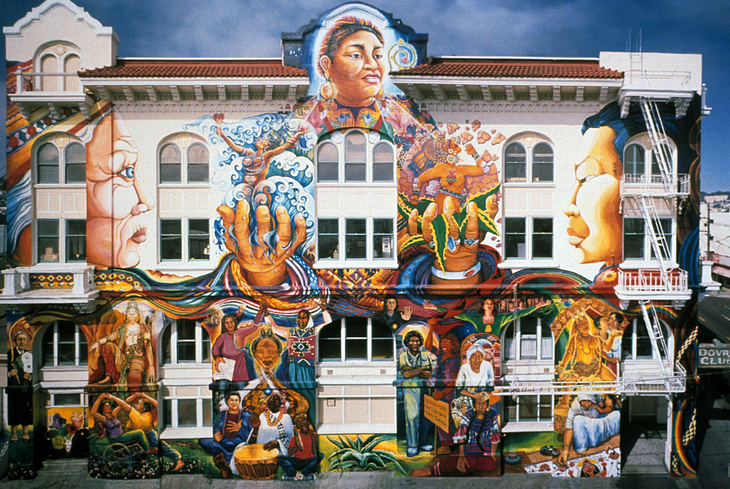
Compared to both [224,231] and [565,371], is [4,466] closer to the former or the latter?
[224,231]

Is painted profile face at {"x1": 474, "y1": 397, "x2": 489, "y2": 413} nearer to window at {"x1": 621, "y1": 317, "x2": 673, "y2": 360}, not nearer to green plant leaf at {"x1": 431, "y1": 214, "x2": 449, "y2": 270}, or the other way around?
green plant leaf at {"x1": 431, "y1": 214, "x2": 449, "y2": 270}

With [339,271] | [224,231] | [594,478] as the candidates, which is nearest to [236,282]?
[224,231]

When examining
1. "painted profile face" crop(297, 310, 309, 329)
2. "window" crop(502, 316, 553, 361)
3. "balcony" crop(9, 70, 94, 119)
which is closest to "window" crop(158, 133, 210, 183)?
"balcony" crop(9, 70, 94, 119)

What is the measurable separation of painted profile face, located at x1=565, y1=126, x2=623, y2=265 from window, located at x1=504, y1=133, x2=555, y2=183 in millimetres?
908

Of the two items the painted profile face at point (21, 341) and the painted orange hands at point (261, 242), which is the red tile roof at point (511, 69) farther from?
the painted profile face at point (21, 341)

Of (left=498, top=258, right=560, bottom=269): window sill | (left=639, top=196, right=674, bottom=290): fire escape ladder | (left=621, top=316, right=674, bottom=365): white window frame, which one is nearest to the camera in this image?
(left=639, top=196, right=674, bottom=290): fire escape ladder

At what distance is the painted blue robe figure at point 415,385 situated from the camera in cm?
1334

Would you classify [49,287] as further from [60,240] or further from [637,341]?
[637,341]

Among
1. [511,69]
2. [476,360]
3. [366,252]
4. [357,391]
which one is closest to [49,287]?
[366,252]

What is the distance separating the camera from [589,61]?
45.3ft

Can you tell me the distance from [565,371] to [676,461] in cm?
466

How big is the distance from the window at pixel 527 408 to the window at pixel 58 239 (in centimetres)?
1476

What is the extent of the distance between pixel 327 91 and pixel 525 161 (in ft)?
22.0

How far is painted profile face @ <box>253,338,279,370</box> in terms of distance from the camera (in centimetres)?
1328
